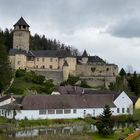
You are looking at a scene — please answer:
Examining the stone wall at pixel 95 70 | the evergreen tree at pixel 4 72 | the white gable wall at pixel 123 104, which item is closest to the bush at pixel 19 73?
the evergreen tree at pixel 4 72

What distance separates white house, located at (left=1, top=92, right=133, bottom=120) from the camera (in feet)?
181

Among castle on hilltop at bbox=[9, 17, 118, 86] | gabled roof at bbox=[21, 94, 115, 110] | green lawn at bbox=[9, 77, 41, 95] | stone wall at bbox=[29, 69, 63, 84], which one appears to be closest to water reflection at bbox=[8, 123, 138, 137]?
gabled roof at bbox=[21, 94, 115, 110]

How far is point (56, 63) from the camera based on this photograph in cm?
9681

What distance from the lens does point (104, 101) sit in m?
63.3

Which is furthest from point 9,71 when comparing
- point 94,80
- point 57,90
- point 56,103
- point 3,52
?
point 94,80

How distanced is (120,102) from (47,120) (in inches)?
571

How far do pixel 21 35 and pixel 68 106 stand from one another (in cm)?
4341

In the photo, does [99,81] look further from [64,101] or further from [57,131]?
[57,131]

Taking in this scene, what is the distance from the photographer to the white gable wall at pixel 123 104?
63.8m

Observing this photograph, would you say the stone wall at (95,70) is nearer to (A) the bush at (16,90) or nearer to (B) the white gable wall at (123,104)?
(A) the bush at (16,90)

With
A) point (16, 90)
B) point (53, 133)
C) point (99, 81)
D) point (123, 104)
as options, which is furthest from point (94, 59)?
point (53, 133)

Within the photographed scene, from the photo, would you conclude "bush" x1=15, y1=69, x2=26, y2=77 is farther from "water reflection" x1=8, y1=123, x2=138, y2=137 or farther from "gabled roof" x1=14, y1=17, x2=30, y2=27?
"water reflection" x1=8, y1=123, x2=138, y2=137

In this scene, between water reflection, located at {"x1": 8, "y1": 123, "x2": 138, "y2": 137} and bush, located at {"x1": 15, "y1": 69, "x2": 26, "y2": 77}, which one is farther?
bush, located at {"x1": 15, "y1": 69, "x2": 26, "y2": 77}

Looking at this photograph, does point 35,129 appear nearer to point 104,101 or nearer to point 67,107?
point 67,107
